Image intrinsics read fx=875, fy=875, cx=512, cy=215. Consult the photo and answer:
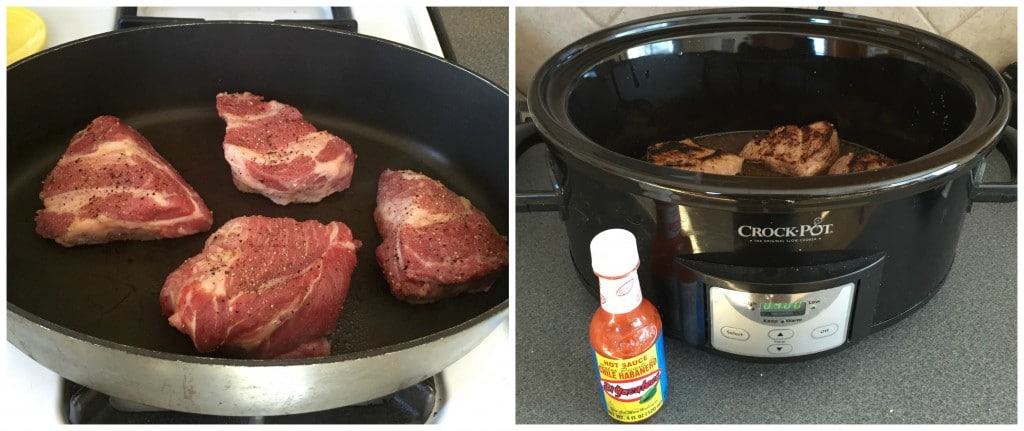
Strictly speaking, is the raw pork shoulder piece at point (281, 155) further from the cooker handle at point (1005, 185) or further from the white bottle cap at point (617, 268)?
the cooker handle at point (1005, 185)

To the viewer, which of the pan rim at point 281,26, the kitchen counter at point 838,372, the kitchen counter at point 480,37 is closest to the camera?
the kitchen counter at point 838,372

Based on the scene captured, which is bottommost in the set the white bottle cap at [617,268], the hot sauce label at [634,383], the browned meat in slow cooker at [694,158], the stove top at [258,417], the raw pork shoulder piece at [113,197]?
the stove top at [258,417]

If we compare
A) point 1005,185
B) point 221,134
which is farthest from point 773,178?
point 221,134

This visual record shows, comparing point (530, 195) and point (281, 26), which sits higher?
point (281, 26)

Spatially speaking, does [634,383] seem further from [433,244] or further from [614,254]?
[433,244]

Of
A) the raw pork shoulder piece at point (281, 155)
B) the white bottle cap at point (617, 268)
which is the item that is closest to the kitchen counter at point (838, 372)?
the white bottle cap at point (617, 268)

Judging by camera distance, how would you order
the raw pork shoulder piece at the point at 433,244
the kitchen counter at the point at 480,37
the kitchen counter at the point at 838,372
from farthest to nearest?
the kitchen counter at the point at 480,37, the raw pork shoulder piece at the point at 433,244, the kitchen counter at the point at 838,372
